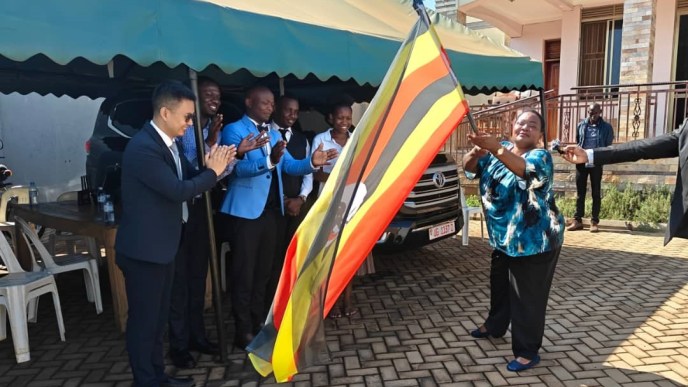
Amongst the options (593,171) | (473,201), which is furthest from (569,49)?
(593,171)

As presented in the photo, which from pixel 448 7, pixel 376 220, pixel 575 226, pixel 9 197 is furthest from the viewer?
pixel 448 7

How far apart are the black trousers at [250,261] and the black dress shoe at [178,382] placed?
1.87 ft

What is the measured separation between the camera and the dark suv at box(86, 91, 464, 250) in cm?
498

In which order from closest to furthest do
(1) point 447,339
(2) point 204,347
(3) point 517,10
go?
(2) point 204,347, (1) point 447,339, (3) point 517,10

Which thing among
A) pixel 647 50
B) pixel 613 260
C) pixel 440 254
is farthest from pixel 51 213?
pixel 647 50

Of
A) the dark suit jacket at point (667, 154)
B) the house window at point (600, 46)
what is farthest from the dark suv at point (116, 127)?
the house window at point (600, 46)

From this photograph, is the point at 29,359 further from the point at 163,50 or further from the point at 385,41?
the point at 385,41

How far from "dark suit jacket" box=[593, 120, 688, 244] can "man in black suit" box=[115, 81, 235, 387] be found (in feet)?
7.63

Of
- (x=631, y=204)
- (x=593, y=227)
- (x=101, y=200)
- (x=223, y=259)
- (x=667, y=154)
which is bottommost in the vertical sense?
(x=593, y=227)

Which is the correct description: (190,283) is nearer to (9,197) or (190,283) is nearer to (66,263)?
(66,263)

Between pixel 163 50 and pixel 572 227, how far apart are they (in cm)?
712

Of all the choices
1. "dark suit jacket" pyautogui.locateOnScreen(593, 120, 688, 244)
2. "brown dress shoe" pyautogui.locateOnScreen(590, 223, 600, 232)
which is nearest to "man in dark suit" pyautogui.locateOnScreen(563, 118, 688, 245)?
"dark suit jacket" pyautogui.locateOnScreen(593, 120, 688, 244)

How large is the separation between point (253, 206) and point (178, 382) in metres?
1.20

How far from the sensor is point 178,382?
123 inches
